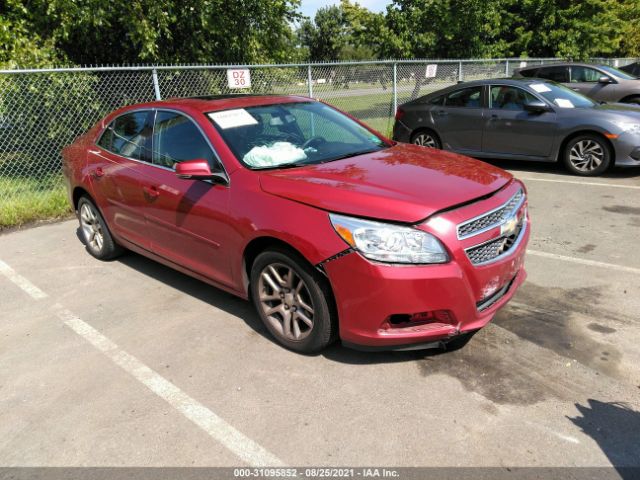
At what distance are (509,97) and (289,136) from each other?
581 cm

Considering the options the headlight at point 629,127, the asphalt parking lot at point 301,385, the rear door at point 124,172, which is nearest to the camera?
the asphalt parking lot at point 301,385

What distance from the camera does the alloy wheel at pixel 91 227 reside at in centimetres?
524

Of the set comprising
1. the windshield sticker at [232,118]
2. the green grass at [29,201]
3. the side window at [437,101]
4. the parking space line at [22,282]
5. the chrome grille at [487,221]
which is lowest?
the parking space line at [22,282]

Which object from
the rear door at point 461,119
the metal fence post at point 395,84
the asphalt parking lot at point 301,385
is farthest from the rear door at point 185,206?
the metal fence post at point 395,84

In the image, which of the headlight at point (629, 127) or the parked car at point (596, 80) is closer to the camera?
the headlight at point (629, 127)

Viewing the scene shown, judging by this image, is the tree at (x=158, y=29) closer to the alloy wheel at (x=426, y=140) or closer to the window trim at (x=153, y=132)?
the alloy wheel at (x=426, y=140)

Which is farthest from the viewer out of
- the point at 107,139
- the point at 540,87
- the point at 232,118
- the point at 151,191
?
the point at 540,87

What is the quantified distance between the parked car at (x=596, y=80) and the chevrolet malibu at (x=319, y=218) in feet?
33.3

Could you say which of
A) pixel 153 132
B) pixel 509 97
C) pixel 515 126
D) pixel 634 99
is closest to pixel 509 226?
pixel 153 132

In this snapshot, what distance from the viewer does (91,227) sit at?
539 centimetres

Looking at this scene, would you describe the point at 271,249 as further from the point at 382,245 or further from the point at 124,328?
the point at 124,328

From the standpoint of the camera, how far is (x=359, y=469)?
2.42 meters

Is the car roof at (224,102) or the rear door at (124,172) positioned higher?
the car roof at (224,102)

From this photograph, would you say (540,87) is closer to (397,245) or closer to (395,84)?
(395,84)
